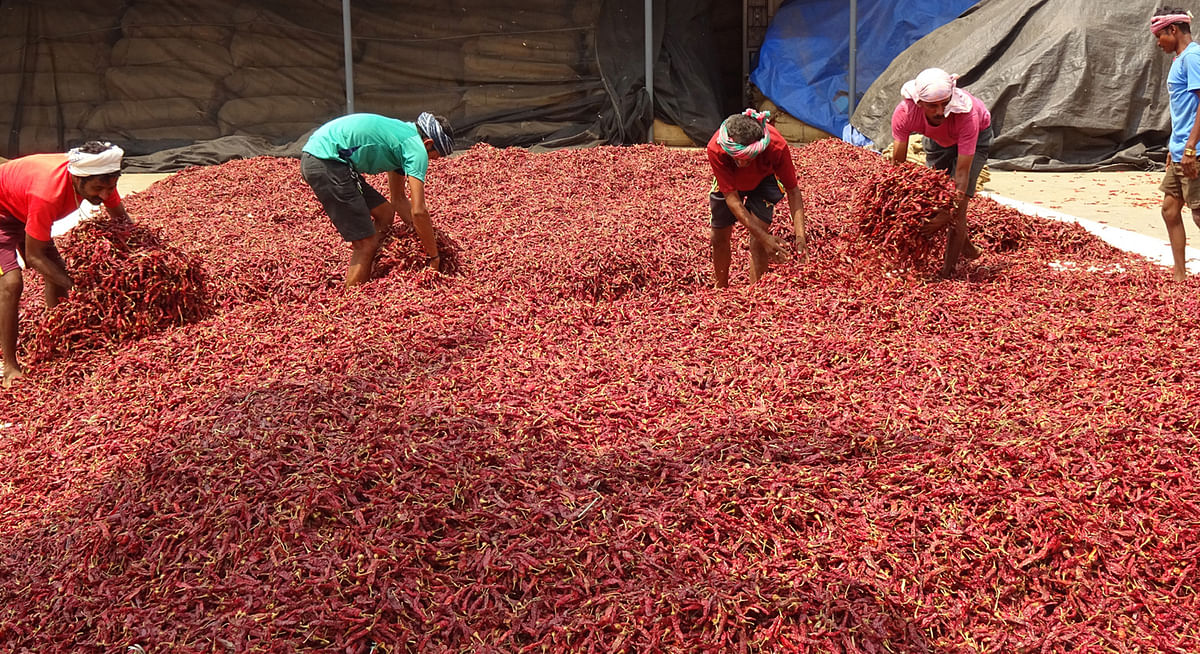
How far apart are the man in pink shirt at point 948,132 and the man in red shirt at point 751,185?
703 millimetres

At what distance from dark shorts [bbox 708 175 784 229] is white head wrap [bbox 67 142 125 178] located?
11.3ft

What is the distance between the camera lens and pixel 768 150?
5.83m

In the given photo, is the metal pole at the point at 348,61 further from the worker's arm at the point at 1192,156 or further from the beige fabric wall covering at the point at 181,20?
the worker's arm at the point at 1192,156

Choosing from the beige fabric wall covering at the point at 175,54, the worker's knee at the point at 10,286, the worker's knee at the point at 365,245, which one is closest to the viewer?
the worker's knee at the point at 10,286

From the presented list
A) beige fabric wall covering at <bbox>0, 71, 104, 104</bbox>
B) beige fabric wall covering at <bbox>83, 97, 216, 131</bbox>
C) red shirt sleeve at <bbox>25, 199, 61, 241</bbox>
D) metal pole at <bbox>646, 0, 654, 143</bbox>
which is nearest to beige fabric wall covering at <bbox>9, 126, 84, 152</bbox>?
beige fabric wall covering at <bbox>83, 97, 216, 131</bbox>

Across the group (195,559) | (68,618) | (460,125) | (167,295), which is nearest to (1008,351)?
(195,559)

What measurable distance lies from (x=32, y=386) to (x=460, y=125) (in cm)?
1088

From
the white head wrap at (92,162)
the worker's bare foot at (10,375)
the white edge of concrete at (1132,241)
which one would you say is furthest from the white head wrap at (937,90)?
the worker's bare foot at (10,375)

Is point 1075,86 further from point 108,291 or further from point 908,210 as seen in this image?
point 108,291

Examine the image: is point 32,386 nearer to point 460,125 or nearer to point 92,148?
point 92,148

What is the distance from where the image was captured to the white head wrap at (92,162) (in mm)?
4969

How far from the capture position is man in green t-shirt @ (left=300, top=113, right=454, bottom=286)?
620cm

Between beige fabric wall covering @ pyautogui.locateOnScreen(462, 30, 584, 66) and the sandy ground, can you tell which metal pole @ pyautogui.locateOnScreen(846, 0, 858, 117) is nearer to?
the sandy ground

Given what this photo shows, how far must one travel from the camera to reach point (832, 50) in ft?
50.4
